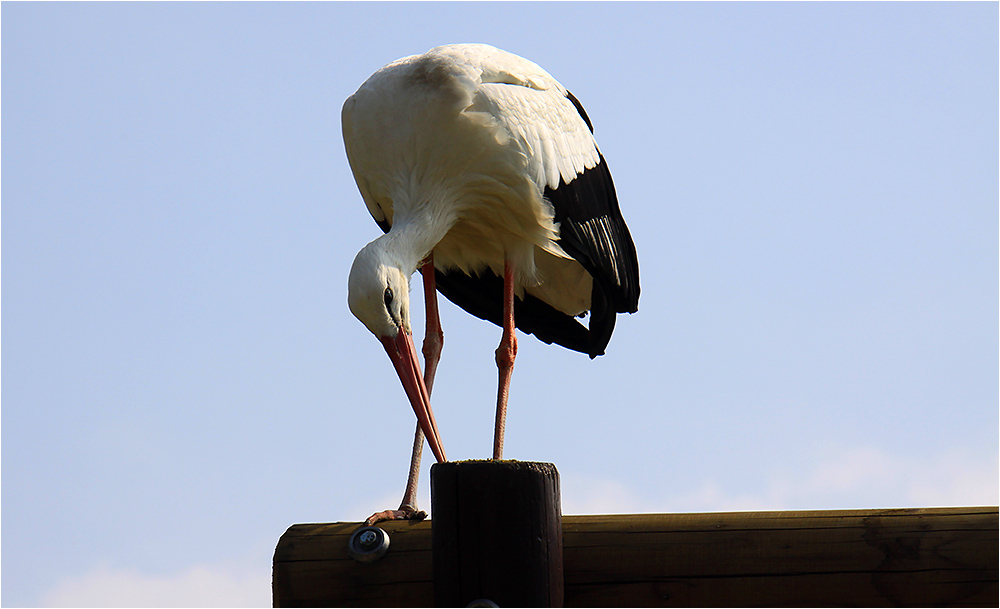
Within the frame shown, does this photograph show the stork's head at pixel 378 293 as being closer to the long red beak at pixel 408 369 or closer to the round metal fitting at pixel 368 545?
the long red beak at pixel 408 369

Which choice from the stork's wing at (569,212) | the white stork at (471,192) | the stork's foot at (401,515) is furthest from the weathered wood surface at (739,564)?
the stork's wing at (569,212)

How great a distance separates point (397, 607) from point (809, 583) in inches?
43.1

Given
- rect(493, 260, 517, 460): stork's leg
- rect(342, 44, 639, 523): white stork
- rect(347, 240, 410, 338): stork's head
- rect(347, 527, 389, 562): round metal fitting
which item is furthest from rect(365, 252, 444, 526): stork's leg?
rect(347, 527, 389, 562): round metal fitting

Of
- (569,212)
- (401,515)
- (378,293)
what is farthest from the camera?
(569,212)

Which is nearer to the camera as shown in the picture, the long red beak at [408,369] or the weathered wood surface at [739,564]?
the weathered wood surface at [739,564]

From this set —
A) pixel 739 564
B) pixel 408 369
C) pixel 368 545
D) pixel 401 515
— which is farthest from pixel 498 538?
pixel 408 369

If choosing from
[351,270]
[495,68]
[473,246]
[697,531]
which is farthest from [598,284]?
[697,531]

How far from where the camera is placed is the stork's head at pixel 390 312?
148 inches

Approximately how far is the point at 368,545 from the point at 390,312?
1098 millimetres

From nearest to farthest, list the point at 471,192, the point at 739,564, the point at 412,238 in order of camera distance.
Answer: the point at 739,564 < the point at 412,238 < the point at 471,192

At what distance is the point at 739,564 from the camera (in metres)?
2.77

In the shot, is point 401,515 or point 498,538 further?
point 401,515

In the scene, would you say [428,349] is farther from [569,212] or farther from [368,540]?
[368,540]

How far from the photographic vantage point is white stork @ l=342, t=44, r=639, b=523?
3941 millimetres
